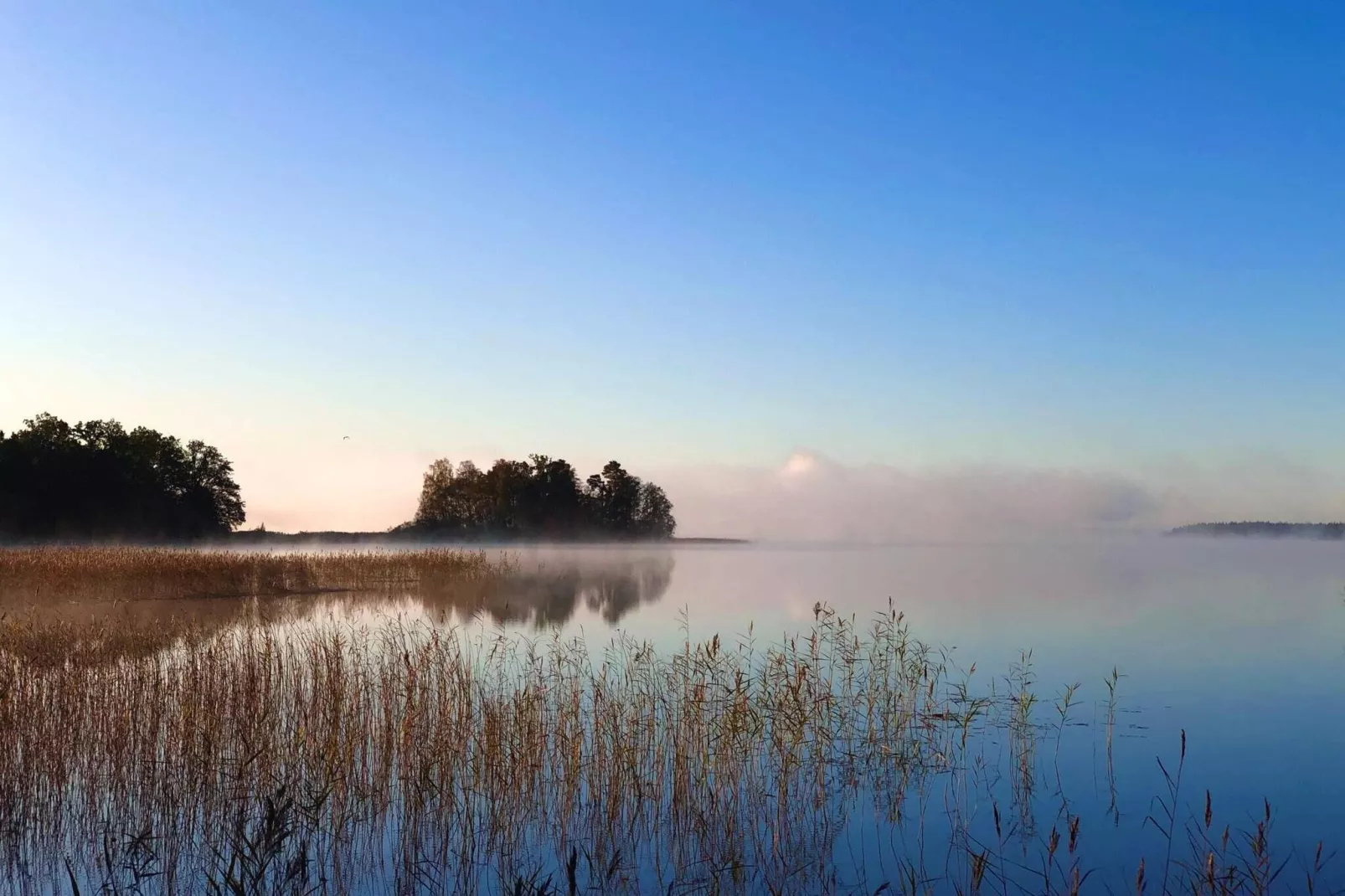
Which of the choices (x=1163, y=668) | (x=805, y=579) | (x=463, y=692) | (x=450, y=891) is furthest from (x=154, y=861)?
(x=805, y=579)

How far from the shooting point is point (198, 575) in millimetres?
29141

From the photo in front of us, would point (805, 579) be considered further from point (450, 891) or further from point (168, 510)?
point (168, 510)

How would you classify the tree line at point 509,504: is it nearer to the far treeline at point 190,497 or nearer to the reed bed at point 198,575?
the far treeline at point 190,497

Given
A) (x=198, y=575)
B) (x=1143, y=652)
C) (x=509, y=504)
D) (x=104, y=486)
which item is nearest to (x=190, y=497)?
(x=104, y=486)

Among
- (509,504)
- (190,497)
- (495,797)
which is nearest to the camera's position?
(495,797)

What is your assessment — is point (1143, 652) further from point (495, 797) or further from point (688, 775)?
point (495, 797)

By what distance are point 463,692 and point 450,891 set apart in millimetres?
3700

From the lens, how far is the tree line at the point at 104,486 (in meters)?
60.9

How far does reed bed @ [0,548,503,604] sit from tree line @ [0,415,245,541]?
109 feet

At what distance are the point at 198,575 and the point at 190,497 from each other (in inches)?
2036

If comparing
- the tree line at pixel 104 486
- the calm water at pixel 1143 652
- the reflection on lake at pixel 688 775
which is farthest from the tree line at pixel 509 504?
the reflection on lake at pixel 688 775

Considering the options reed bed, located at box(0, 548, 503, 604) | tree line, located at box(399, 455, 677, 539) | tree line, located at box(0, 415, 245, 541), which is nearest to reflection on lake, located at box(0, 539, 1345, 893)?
reed bed, located at box(0, 548, 503, 604)

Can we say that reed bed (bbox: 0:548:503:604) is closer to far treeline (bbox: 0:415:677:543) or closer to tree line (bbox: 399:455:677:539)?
far treeline (bbox: 0:415:677:543)

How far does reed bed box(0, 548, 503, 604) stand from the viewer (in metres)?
25.6
